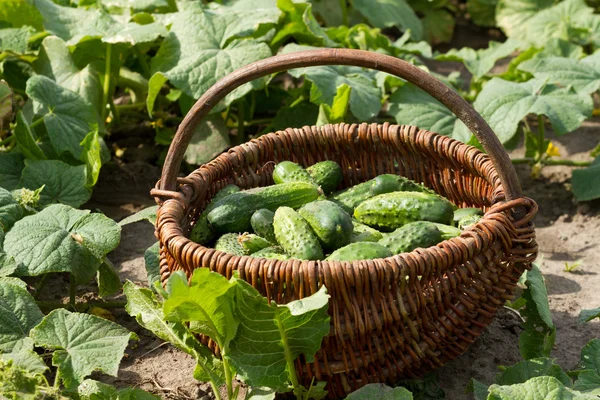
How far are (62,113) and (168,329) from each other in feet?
6.22

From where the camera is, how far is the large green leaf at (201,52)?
4293 millimetres

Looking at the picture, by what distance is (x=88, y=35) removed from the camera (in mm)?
4477

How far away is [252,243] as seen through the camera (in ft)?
9.58

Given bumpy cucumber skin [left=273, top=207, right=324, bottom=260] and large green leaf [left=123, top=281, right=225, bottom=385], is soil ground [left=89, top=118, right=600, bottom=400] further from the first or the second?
bumpy cucumber skin [left=273, top=207, right=324, bottom=260]

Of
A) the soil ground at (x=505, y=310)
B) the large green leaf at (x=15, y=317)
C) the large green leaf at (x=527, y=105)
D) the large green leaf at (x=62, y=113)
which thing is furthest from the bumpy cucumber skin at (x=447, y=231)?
the large green leaf at (x=62, y=113)

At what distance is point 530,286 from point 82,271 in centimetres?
173

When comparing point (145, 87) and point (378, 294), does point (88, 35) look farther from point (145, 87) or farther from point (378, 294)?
point (378, 294)

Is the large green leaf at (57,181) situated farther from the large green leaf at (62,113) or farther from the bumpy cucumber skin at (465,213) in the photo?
the bumpy cucumber skin at (465,213)

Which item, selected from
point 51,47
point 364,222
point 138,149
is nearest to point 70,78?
Result: point 51,47

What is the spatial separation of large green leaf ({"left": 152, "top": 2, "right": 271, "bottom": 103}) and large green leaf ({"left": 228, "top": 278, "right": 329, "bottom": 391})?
197 centimetres

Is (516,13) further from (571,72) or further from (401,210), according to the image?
(401,210)

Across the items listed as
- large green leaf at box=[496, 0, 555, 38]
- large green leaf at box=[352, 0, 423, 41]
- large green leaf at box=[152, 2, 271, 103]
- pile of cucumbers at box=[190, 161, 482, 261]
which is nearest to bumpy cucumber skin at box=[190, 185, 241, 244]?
pile of cucumbers at box=[190, 161, 482, 261]

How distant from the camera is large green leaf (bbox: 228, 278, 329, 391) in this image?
7.86 ft

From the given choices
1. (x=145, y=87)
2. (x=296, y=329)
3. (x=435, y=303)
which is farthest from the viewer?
(x=145, y=87)
